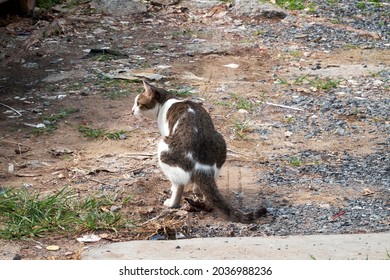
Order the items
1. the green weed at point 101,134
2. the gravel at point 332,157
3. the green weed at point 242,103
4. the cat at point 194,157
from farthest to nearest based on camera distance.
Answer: the green weed at point 242,103 < the green weed at point 101,134 < the cat at point 194,157 < the gravel at point 332,157

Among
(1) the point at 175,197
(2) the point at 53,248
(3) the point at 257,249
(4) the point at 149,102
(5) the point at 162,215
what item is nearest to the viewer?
(3) the point at 257,249

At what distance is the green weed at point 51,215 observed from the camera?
17.1 feet

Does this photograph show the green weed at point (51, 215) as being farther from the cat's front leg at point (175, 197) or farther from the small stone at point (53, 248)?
the cat's front leg at point (175, 197)

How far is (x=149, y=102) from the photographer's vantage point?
6.48 meters

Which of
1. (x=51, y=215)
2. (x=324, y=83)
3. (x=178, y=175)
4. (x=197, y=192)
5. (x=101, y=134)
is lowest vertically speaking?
(x=324, y=83)

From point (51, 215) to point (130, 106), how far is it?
2764 millimetres

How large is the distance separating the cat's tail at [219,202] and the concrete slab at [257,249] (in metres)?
0.46

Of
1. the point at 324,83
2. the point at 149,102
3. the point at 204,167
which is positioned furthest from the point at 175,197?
the point at 324,83

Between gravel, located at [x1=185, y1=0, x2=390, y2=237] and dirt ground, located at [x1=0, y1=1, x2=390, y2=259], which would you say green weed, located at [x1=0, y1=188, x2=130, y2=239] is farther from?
gravel, located at [x1=185, y1=0, x2=390, y2=237]

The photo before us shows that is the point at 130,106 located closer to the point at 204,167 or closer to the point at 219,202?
the point at 204,167

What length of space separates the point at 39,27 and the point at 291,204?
627 cm

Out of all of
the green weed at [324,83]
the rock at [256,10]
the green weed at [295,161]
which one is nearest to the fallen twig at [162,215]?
the green weed at [295,161]

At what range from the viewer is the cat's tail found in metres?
5.41

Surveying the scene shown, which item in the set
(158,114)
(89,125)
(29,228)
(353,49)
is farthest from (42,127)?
(353,49)
